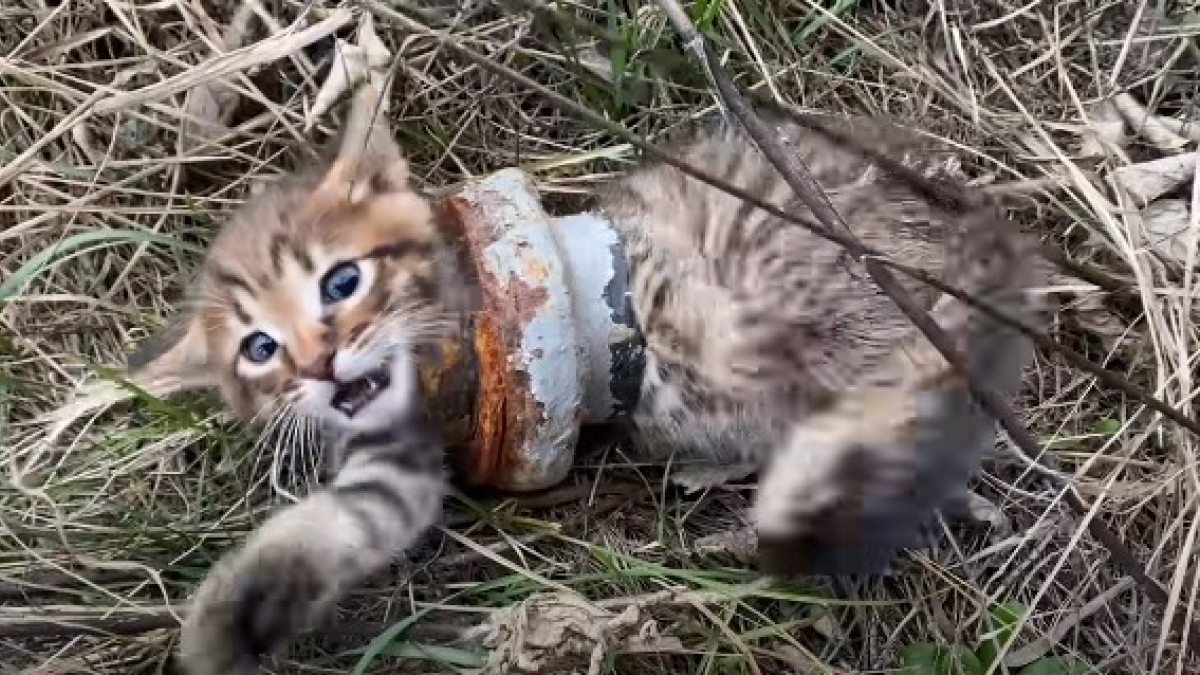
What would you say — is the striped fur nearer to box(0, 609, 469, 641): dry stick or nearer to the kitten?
the kitten

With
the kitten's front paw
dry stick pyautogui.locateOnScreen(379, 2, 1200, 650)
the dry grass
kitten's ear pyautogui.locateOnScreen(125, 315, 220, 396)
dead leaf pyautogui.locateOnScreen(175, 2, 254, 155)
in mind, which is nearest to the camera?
dry stick pyautogui.locateOnScreen(379, 2, 1200, 650)

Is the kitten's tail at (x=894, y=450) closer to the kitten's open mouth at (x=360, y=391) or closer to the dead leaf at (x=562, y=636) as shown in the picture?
the dead leaf at (x=562, y=636)

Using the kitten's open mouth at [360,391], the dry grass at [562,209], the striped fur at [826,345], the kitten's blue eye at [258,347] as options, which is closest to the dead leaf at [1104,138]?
the dry grass at [562,209]

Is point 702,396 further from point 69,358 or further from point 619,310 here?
point 69,358

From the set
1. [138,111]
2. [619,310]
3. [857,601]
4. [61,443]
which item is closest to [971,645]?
[857,601]

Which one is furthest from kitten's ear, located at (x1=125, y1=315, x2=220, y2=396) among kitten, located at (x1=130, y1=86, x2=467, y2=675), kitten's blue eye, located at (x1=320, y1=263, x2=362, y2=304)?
kitten's blue eye, located at (x1=320, y1=263, x2=362, y2=304)
